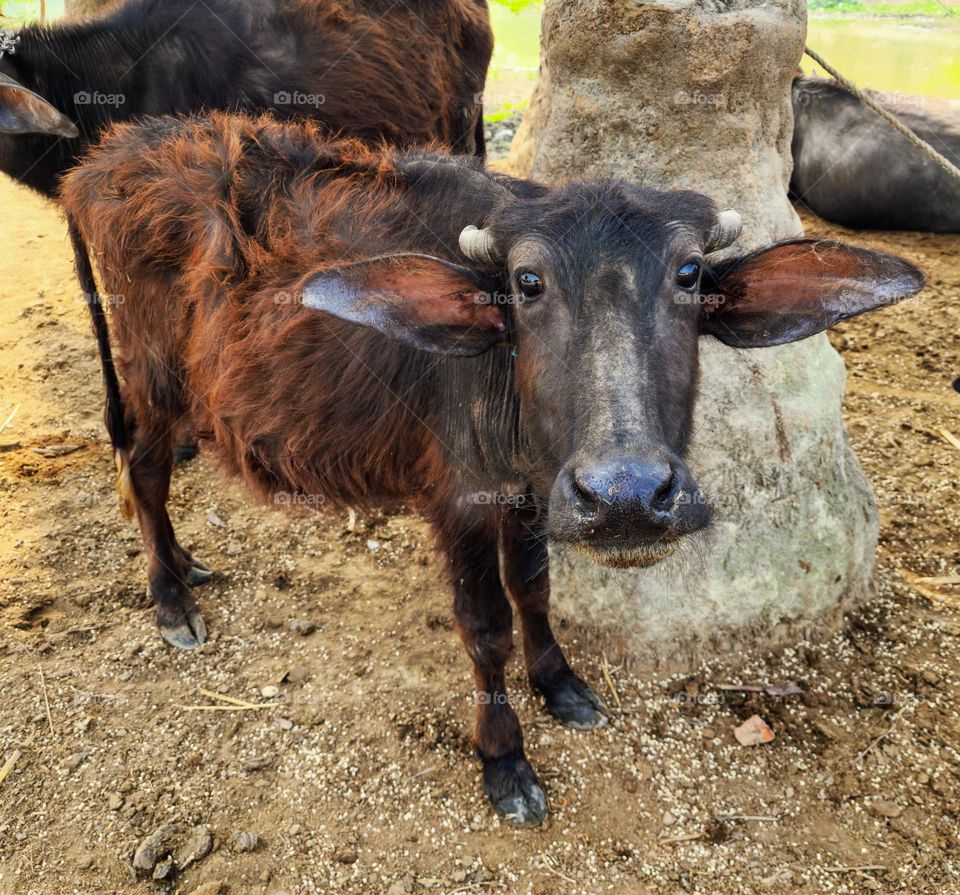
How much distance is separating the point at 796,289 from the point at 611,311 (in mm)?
719

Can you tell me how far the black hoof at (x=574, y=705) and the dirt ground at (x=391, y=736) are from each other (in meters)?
0.06

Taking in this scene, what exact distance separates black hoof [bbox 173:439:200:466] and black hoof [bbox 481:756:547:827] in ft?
10.7

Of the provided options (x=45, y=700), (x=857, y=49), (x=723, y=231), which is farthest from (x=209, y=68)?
(x=857, y=49)

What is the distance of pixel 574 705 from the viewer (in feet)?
12.0

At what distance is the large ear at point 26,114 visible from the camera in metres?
5.11

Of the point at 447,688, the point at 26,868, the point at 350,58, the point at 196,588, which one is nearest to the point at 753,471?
the point at 447,688

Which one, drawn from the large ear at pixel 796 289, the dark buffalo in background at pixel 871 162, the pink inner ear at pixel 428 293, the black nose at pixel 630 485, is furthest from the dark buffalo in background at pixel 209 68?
the dark buffalo in background at pixel 871 162

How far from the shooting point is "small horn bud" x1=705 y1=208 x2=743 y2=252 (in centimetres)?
265

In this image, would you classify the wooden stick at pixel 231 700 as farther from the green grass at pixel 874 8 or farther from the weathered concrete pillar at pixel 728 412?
the green grass at pixel 874 8

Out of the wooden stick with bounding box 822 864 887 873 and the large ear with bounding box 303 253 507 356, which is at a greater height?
the large ear with bounding box 303 253 507 356

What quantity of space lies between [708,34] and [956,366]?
3.72 m

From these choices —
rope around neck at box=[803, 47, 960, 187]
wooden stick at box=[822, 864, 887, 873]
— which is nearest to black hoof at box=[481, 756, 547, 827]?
wooden stick at box=[822, 864, 887, 873]

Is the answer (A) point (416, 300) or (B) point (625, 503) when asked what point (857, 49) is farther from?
(B) point (625, 503)

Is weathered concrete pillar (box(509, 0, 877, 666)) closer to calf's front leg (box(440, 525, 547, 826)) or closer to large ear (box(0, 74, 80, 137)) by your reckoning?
calf's front leg (box(440, 525, 547, 826))
